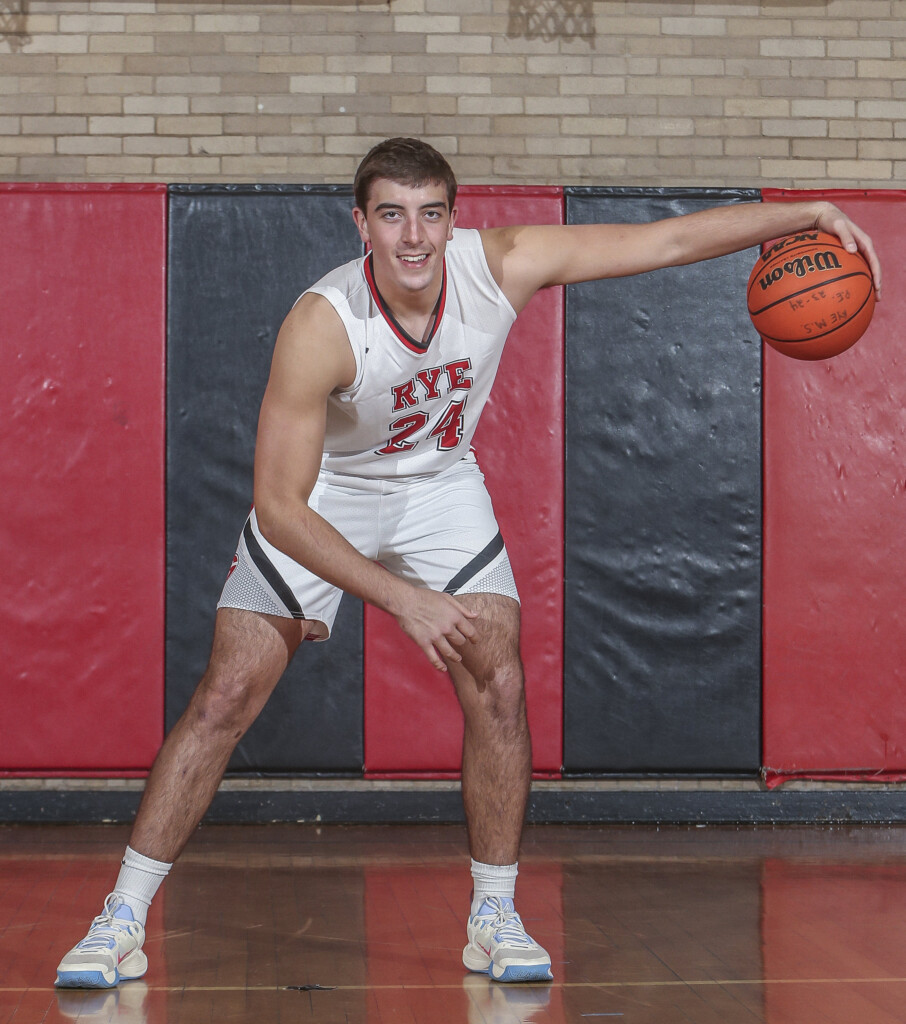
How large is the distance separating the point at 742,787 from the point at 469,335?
2496mm

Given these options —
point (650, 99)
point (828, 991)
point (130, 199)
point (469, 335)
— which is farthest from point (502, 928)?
point (650, 99)

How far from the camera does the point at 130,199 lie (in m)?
4.27

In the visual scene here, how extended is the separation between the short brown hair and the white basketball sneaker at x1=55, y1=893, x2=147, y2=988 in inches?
62.6

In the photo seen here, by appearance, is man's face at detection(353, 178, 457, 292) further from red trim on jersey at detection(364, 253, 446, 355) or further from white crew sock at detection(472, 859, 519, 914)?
white crew sock at detection(472, 859, 519, 914)

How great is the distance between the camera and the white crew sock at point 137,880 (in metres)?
2.48

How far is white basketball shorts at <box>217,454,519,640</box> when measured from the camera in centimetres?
261

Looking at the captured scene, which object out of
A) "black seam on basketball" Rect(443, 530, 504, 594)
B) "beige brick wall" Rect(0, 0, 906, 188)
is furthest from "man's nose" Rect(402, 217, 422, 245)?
"beige brick wall" Rect(0, 0, 906, 188)

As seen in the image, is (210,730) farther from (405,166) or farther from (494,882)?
(405,166)

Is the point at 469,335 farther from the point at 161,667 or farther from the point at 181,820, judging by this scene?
the point at 161,667

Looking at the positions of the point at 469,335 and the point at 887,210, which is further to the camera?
the point at 887,210

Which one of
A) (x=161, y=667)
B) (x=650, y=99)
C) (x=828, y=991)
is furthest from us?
(x=650, y=99)

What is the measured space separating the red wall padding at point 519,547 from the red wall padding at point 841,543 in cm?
78

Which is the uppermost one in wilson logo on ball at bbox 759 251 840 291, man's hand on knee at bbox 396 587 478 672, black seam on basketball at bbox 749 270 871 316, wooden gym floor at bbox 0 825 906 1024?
wilson logo on ball at bbox 759 251 840 291

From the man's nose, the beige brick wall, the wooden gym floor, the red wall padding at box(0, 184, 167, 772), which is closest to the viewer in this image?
the wooden gym floor
